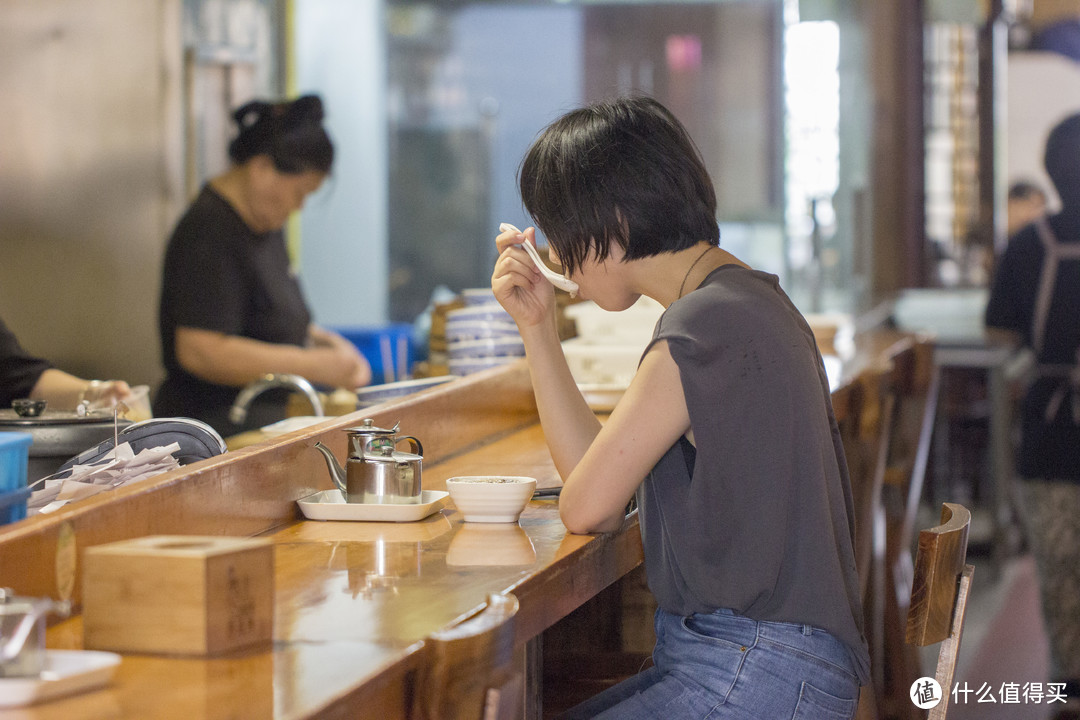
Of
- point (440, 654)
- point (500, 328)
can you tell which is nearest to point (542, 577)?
point (440, 654)

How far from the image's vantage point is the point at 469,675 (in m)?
1.08

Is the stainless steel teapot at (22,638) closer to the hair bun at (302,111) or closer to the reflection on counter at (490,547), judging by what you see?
the reflection on counter at (490,547)

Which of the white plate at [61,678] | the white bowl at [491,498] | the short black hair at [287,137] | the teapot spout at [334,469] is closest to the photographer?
the white plate at [61,678]

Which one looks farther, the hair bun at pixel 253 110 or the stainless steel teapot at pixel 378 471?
the hair bun at pixel 253 110

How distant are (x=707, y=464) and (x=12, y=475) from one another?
82cm

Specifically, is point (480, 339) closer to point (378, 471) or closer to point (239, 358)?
point (239, 358)

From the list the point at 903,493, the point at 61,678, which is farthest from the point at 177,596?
the point at 903,493

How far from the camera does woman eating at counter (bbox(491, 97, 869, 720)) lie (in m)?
1.53

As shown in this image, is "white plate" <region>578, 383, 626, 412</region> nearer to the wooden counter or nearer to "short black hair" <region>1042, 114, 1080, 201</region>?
A: the wooden counter

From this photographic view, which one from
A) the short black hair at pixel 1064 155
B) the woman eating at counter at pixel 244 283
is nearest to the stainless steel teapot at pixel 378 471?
the woman eating at counter at pixel 244 283

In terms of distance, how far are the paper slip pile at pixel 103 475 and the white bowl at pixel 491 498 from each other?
407 mm

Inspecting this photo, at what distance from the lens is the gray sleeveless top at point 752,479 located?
1.53 meters

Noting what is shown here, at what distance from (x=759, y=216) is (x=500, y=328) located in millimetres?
3600

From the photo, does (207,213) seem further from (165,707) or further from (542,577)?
(165,707)
